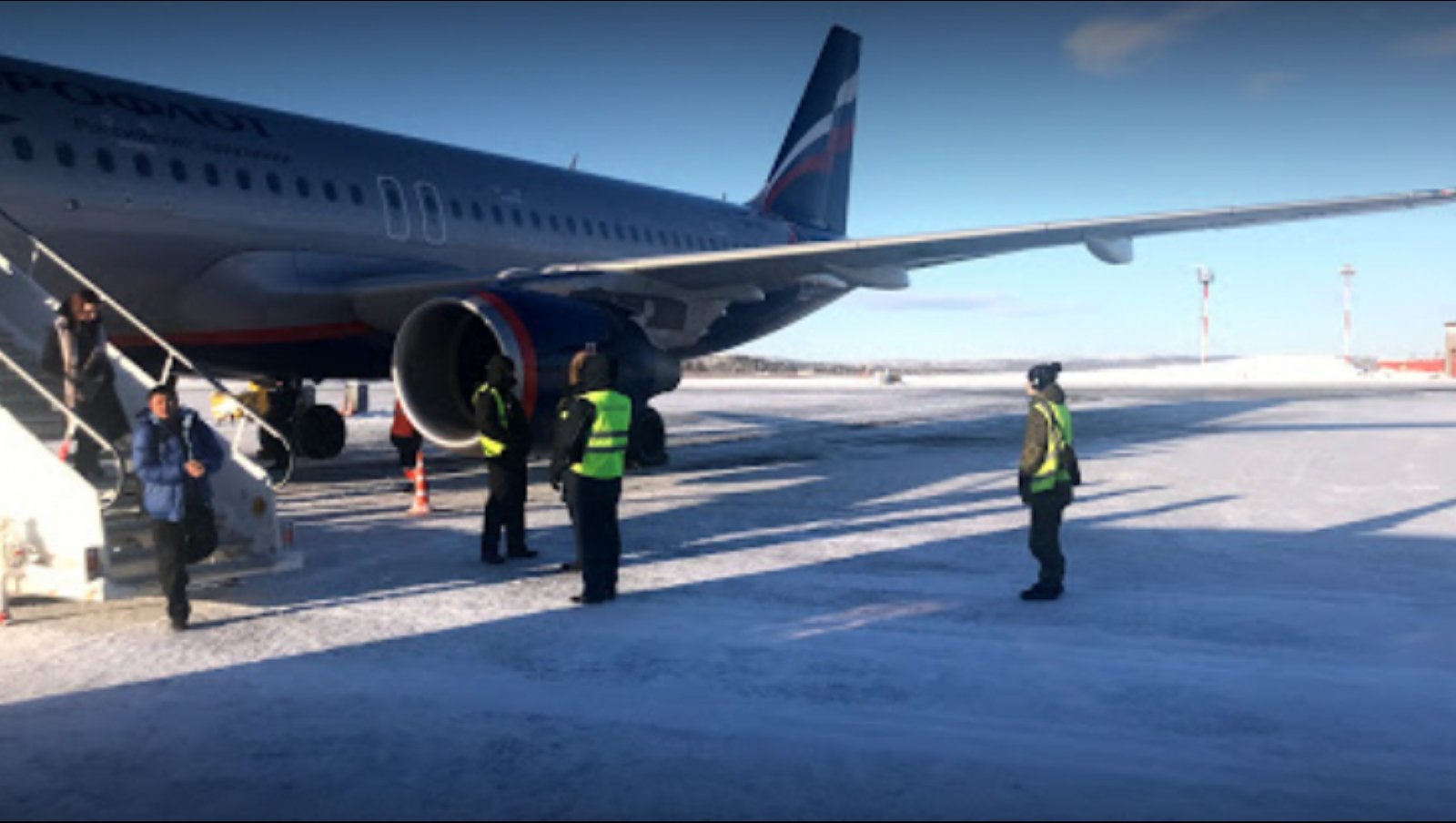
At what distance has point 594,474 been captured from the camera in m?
6.78

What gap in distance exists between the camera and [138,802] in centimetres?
361

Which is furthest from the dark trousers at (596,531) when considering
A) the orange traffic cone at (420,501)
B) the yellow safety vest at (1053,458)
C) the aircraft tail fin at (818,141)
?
the aircraft tail fin at (818,141)

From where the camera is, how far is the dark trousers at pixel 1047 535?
670 cm

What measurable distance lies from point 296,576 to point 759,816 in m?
4.85

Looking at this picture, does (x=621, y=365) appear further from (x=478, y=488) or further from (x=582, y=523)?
(x=582, y=523)

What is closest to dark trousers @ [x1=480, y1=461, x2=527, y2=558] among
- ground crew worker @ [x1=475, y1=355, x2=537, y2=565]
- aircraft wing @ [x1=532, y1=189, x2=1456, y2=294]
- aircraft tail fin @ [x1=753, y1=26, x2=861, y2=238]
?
ground crew worker @ [x1=475, y1=355, x2=537, y2=565]

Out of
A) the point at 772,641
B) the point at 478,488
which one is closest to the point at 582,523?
the point at 772,641

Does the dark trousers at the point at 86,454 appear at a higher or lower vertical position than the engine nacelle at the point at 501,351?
lower

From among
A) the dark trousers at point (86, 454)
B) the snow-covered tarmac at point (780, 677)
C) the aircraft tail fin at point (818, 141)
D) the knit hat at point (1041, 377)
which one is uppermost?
the aircraft tail fin at point (818, 141)

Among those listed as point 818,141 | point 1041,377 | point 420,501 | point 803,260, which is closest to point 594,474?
point 1041,377

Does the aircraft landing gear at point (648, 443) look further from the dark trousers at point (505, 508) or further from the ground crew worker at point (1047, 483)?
the ground crew worker at point (1047, 483)

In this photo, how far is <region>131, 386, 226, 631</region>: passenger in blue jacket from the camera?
586 centimetres

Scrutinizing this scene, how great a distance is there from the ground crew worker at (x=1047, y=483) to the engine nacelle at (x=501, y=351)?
462 centimetres

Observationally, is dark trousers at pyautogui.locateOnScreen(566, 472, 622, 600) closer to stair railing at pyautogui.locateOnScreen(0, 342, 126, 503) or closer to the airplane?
stair railing at pyautogui.locateOnScreen(0, 342, 126, 503)
